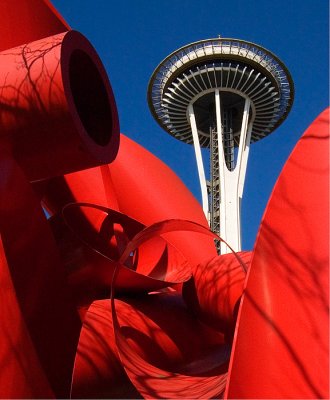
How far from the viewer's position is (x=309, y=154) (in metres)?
4.16

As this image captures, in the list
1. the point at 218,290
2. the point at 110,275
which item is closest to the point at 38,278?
the point at 110,275

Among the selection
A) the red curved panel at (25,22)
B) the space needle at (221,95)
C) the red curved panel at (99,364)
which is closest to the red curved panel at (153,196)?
the red curved panel at (25,22)

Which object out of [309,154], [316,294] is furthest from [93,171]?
[316,294]

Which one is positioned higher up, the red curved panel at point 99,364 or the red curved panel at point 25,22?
the red curved panel at point 25,22

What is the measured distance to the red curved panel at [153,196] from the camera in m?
8.43

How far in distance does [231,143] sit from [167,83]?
6.78 m

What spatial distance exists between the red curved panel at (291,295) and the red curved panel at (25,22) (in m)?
4.38

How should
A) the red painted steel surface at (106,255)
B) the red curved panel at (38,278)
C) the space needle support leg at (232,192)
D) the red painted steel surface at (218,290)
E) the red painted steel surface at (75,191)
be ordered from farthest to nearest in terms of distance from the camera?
1. the space needle support leg at (232,192)
2. the red painted steel surface at (75,191)
3. the red painted steel surface at (106,255)
4. the red painted steel surface at (218,290)
5. the red curved panel at (38,278)

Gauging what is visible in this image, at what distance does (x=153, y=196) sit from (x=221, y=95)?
31.8m

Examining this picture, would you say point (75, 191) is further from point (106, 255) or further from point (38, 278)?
point (38, 278)

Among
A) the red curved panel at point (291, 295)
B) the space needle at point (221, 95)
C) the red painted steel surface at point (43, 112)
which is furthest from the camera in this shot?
the space needle at point (221, 95)

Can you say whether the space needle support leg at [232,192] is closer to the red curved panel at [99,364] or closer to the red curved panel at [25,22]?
the red curved panel at [25,22]

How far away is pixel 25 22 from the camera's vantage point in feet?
23.6

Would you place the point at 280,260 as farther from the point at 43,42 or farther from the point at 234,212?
the point at 234,212
